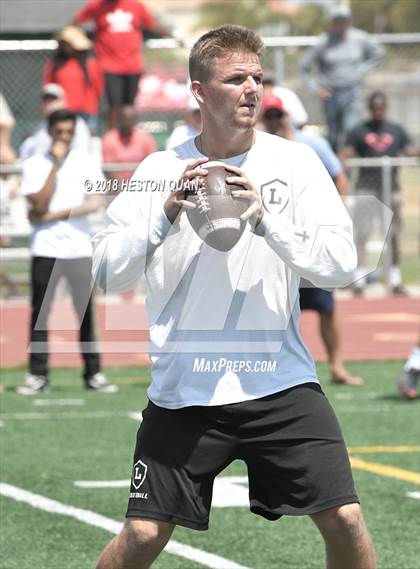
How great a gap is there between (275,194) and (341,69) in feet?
43.6

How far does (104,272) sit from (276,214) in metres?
0.59

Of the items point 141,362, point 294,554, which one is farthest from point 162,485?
point 141,362

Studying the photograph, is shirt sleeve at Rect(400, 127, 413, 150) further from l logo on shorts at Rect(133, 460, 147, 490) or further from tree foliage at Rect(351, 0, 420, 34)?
tree foliage at Rect(351, 0, 420, 34)

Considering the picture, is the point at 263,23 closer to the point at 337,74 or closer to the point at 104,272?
the point at 337,74

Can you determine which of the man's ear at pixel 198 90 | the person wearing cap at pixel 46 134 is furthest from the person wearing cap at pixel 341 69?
the man's ear at pixel 198 90

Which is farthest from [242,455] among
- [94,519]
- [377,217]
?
[377,217]

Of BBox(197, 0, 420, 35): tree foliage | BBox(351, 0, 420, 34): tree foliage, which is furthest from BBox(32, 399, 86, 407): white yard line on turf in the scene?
BBox(351, 0, 420, 34): tree foliage

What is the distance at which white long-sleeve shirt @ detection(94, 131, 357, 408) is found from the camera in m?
4.82

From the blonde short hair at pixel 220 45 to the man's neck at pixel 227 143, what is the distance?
199 millimetres

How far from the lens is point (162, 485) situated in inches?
189

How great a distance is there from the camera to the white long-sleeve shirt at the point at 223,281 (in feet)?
15.8

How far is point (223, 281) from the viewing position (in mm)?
4855

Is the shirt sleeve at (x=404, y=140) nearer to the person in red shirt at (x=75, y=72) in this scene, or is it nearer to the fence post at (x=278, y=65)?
the fence post at (x=278, y=65)

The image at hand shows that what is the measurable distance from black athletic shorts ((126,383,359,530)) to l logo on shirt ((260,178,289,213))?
1.95ft
